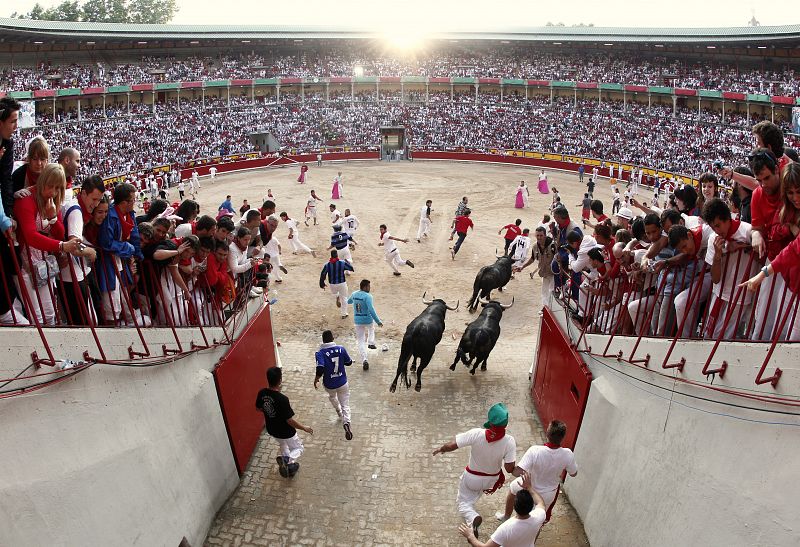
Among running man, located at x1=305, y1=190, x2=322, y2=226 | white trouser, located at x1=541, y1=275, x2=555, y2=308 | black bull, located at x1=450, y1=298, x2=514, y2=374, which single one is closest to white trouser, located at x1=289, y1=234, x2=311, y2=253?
running man, located at x1=305, y1=190, x2=322, y2=226

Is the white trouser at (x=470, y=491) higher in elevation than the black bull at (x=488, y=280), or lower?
higher

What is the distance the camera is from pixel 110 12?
97000 mm

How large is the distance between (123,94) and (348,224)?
39.0 metres

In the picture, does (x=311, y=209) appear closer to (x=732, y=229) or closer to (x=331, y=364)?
(x=331, y=364)

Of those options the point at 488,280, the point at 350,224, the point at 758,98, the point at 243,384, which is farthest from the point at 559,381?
the point at 758,98

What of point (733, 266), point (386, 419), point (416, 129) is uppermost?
point (733, 266)

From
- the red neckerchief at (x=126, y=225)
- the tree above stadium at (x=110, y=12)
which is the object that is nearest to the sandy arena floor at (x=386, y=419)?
the red neckerchief at (x=126, y=225)

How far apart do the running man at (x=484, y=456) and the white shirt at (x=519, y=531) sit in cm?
127

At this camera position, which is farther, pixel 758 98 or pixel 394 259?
pixel 758 98

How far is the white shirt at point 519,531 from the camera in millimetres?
5195

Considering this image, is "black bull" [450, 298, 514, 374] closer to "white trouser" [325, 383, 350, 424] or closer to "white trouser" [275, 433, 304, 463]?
"white trouser" [325, 383, 350, 424]

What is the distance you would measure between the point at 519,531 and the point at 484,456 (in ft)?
5.13

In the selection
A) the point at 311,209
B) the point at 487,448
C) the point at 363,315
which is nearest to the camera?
the point at 487,448

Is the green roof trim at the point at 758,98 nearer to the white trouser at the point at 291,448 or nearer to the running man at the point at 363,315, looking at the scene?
the running man at the point at 363,315
